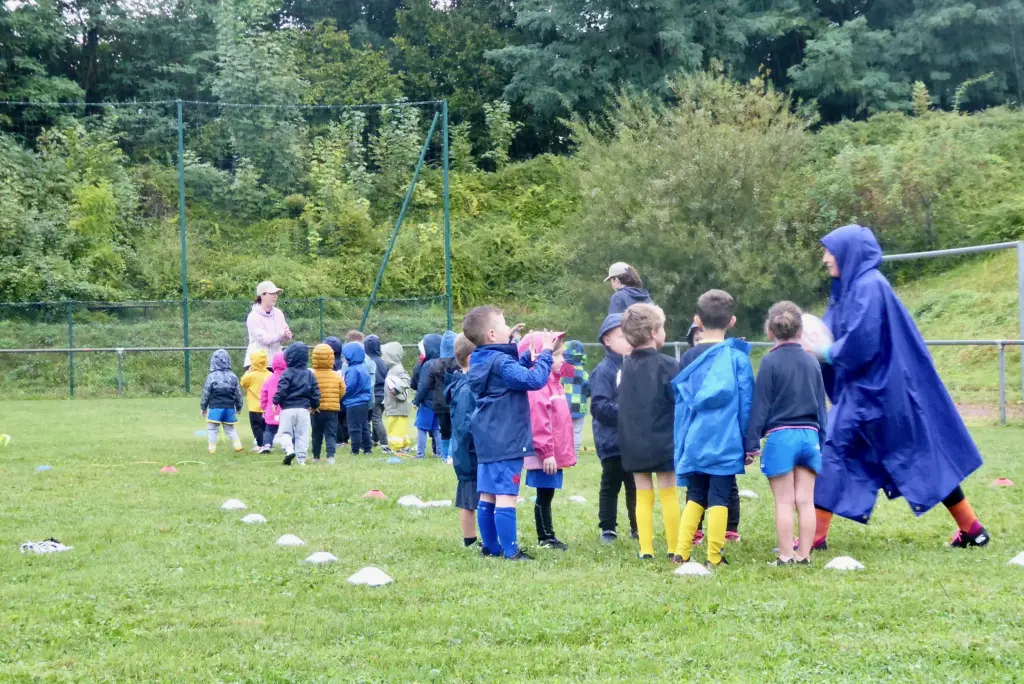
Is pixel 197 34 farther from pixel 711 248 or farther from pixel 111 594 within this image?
pixel 111 594

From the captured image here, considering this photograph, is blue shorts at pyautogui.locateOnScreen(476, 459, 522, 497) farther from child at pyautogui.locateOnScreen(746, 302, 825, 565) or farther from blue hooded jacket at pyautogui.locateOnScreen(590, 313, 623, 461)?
child at pyautogui.locateOnScreen(746, 302, 825, 565)

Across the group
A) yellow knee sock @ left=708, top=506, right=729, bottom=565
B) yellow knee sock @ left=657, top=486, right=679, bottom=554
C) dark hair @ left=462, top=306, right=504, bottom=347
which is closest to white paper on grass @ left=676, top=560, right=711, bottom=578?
yellow knee sock @ left=708, top=506, right=729, bottom=565

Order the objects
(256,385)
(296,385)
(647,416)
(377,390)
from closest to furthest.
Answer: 1. (647,416)
2. (296,385)
3. (256,385)
4. (377,390)

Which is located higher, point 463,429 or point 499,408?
point 499,408

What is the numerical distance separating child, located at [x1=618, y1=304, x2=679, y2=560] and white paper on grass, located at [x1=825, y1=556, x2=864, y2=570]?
912 mm

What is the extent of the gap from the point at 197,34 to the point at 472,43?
901cm

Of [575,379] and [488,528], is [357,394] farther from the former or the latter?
[488,528]

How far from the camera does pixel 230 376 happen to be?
14242mm

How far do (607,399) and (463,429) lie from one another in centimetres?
93

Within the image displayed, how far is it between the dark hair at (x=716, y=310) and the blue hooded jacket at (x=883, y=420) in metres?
0.76

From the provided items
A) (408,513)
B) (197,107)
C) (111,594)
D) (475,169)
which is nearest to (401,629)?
(111,594)

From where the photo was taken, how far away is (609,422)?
7523 mm

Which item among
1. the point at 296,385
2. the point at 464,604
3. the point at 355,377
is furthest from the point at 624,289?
the point at 355,377

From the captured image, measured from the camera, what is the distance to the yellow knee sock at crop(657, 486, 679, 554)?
6988mm
